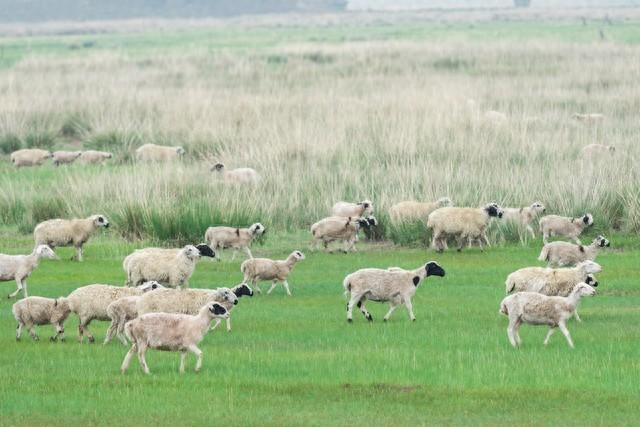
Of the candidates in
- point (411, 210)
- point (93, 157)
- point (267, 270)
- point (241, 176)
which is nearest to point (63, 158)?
point (93, 157)

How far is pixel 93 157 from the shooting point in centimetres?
3753

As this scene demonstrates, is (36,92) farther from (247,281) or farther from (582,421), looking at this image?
(582,421)

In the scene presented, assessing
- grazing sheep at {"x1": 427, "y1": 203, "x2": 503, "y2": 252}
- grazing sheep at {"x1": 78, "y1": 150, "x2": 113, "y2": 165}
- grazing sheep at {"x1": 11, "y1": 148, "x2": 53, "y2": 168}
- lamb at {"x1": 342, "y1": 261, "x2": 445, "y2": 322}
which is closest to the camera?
A: lamb at {"x1": 342, "y1": 261, "x2": 445, "y2": 322}

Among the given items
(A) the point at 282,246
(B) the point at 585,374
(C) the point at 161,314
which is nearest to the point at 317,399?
(C) the point at 161,314

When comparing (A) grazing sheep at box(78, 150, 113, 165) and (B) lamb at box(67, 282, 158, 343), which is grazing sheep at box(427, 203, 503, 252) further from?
(A) grazing sheep at box(78, 150, 113, 165)

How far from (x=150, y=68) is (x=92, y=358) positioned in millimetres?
50743

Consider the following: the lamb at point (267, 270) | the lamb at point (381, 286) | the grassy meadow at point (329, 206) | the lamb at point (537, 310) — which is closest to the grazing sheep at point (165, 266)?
the lamb at point (267, 270)

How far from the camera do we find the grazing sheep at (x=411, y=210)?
84.9ft

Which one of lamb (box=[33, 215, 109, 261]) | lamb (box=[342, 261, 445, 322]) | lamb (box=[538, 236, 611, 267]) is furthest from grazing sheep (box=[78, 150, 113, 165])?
lamb (box=[342, 261, 445, 322])

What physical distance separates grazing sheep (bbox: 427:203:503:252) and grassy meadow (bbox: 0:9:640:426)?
0.45 m

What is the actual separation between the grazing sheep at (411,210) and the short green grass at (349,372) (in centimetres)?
557

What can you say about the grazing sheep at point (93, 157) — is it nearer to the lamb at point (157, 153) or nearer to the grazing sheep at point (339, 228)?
the lamb at point (157, 153)

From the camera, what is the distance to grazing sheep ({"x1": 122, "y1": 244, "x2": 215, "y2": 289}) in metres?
19.1

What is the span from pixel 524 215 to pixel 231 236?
578 cm
